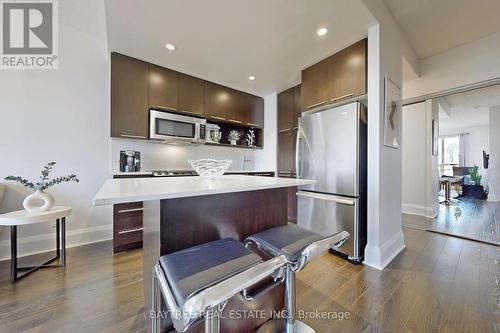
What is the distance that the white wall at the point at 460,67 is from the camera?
99.7 inches

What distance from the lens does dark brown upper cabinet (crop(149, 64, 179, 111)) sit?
8.87ft

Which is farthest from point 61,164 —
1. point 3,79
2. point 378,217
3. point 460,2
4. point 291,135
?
point 460,2

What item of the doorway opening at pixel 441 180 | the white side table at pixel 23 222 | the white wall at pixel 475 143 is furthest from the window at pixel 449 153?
the white side table at pixel 23 222

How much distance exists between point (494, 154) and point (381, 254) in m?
5.94

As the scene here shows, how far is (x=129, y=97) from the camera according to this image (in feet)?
8.36

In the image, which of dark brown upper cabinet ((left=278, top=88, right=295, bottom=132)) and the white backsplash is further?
dark brown upper cabinet ((left=278, top=88, right=295, bottom=132))

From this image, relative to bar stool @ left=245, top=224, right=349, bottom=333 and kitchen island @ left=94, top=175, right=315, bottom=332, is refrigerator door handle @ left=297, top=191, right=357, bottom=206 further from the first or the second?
bar stool @ left=245, top=224, right=349, bottom=333

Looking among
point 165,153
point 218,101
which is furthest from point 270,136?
point 165,153

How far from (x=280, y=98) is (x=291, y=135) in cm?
82

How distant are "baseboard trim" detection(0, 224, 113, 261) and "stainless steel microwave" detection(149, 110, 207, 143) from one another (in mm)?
1443

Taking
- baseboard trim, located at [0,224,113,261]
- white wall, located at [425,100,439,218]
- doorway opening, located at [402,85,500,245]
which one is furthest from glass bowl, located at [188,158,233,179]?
white wall, located at [425,100,439,218]

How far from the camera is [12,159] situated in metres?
2.19

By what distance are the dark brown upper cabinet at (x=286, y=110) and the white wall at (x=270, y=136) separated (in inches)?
4.4

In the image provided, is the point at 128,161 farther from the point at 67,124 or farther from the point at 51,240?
the point at 51,240
